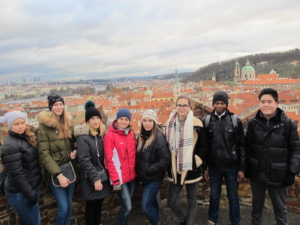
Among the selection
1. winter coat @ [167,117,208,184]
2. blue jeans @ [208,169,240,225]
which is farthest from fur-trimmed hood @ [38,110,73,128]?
blue jeans @ [208,169,240,225]

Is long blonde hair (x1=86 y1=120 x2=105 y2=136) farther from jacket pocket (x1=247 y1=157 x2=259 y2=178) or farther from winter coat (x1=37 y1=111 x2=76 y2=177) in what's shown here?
jacket pocket (x1=247 y1=157 x2=259 y2=178)

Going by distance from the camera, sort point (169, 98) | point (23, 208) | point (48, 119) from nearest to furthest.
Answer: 1. point (23, 208)
2. point (48, 119)
3. point (169, 98)

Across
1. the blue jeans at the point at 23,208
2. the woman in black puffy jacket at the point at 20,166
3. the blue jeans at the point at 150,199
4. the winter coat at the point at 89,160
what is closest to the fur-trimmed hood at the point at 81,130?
the winter coat at the point at 89,160

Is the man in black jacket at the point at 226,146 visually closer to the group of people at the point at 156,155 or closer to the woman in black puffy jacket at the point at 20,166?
the group of people at the point at 156,155

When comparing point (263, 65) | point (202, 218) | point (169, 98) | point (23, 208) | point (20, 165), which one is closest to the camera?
point (20, 165)

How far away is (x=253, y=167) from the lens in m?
2.41

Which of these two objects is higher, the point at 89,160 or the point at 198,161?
the point at 89,160

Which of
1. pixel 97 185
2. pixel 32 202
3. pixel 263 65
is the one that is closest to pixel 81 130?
pixel 97 185

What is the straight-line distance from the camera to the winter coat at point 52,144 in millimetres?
2303

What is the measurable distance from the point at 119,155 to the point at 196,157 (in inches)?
32.3

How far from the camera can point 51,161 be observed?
2311 millimetres

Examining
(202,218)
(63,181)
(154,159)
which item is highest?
(154,159)

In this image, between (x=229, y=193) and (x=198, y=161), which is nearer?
(x=198, y=161)

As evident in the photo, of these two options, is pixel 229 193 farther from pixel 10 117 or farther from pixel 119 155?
→ pixel 10 117
